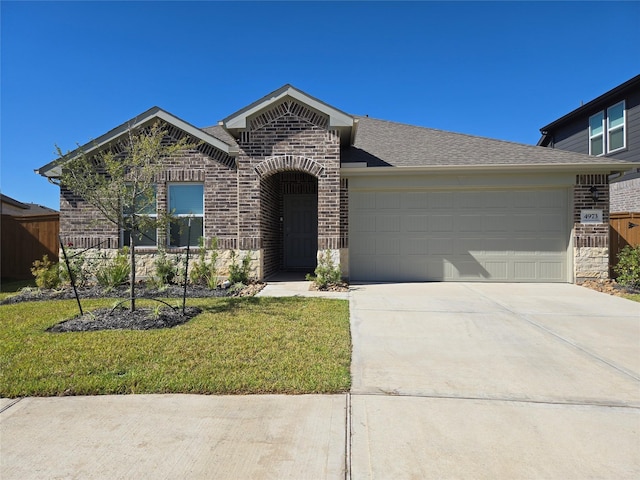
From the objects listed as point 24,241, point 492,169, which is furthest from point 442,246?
point 24,241

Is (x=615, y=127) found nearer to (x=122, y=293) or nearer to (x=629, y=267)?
(x=629, y=267)

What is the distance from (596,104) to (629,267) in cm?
911

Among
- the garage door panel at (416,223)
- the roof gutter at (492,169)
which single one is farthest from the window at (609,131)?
the garage door panel at (416,223)

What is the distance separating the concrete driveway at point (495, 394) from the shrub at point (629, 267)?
313 centimetres

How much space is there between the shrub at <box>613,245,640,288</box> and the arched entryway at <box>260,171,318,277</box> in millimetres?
8139

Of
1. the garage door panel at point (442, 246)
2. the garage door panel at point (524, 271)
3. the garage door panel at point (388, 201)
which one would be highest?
the garage door panel at point (388, 201)

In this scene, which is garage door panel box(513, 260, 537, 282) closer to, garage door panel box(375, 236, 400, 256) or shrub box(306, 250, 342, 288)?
garage door panel box(375, 236, 400, 256)

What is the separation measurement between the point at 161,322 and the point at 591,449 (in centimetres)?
514

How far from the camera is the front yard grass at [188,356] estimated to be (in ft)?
11.2

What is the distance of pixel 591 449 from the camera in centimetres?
254

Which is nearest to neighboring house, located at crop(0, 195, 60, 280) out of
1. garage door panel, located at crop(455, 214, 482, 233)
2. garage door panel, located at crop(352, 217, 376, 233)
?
garage door panel, located at crop(352, 217, 376, 233)

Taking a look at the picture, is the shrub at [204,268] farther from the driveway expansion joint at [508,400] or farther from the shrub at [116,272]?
the driveway expansion joint at [508,400]

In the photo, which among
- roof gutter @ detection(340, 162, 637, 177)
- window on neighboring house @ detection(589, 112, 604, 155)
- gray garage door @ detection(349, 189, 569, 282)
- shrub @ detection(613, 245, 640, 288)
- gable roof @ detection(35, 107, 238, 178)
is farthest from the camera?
window on neighboring house @ detection(589, 112, 604, 155)

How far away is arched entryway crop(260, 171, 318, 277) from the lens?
11742mm
